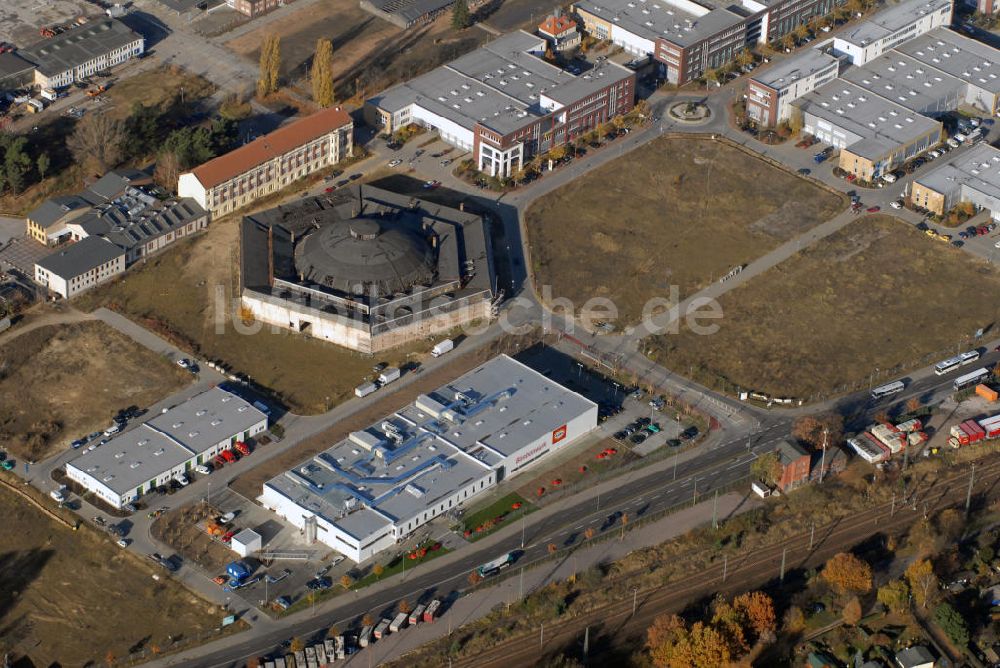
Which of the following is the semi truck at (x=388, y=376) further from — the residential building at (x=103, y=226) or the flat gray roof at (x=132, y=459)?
the residential building at (x=103, y=226)

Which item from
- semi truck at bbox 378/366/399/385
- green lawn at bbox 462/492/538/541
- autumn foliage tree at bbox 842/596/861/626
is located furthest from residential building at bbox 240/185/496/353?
autumn foliage tree at bbox 842/596/861/626

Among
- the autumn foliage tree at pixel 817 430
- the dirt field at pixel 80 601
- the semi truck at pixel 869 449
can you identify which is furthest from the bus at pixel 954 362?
the dirt field at pixel 80 601

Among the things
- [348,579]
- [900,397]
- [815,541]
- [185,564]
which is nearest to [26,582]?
[185,564]

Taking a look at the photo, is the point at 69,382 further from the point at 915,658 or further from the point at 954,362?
the point at 954,362

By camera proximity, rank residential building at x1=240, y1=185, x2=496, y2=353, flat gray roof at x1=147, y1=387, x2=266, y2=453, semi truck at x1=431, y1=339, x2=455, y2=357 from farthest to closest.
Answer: residential building at x1=240, y1=185, x2=496, y2=353
semi truck at x1=431, y1=339, x2=455, y2=357
flat gray roof at x1=147, y1=387, x2=266, y2=453

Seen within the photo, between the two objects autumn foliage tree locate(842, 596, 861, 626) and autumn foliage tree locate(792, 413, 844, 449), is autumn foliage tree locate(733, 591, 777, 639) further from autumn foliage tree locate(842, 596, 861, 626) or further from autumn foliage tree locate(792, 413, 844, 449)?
autumn foliage tree locate(792, 413, 844, 449)
